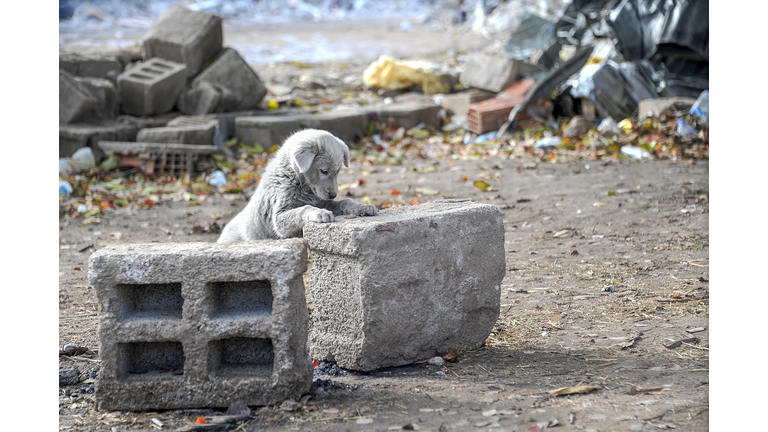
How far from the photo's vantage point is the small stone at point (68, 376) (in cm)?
364

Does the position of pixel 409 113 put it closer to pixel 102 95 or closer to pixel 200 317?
pixel 102 95

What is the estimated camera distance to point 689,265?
5238mm

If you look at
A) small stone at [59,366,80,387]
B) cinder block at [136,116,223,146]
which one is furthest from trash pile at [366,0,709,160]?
small stone at [59,366,80,387]

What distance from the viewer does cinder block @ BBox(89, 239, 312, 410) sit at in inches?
121

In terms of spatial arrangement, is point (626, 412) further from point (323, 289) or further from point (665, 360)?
point (323, 289)

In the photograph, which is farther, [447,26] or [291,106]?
[447,26]

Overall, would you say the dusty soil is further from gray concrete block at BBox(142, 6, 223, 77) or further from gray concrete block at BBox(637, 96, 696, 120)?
gray concrete block at BBox(142, 6, 223, 77)

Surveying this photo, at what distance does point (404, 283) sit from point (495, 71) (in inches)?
385

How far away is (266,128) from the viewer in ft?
34.0

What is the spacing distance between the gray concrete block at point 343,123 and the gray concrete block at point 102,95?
2.98 meters

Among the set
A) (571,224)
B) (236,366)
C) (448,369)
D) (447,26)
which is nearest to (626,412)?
(448,369)

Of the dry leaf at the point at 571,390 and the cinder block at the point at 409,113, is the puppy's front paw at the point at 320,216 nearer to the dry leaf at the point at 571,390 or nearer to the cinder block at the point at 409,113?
the dry leaf at the point at 571,390

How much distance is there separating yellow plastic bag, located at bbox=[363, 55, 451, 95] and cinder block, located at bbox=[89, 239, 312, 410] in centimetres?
1053

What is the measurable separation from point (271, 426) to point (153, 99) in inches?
338
